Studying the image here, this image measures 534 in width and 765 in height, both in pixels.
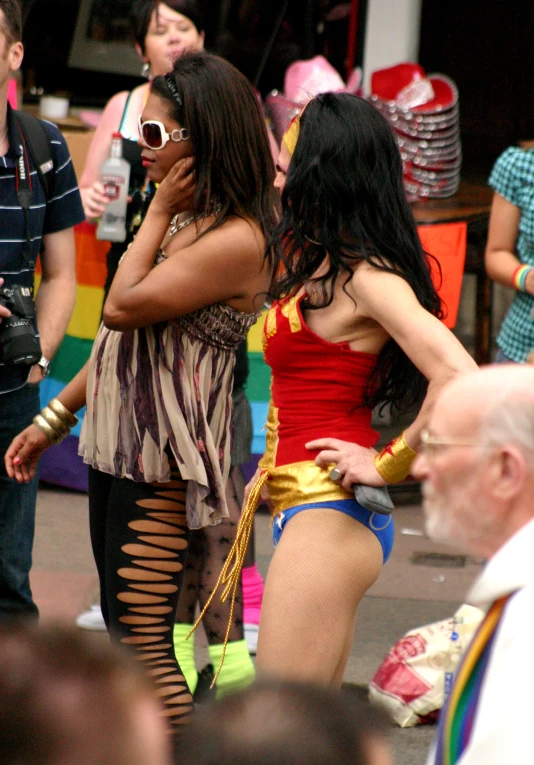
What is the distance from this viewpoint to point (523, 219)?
13.9 ft

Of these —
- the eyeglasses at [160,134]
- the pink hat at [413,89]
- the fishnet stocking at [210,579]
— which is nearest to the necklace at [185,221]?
the eyeglasses at [160,134]

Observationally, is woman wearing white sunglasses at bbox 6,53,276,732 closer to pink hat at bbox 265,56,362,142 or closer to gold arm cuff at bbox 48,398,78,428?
gold arm cuff at bbox 48,398,78,428

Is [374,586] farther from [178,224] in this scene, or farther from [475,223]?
[178,224]

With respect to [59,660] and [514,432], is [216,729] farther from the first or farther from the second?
[514,432]

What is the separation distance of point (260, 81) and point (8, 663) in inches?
303

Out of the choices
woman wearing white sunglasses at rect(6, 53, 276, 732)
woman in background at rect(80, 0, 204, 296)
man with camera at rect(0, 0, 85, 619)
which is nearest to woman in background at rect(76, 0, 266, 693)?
woman in background at rect(80, 0, 204, 296)

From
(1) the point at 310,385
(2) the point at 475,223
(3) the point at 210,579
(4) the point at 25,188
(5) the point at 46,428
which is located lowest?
(3) the point at 210,579

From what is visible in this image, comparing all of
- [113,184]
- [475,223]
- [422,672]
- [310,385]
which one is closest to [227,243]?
[310,385]

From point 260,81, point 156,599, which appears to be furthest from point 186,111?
point 260,81

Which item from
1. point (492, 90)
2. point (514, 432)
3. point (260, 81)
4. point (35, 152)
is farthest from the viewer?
point (492, 90)

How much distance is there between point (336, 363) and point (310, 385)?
8 centimetres

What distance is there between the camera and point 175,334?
9.27ft

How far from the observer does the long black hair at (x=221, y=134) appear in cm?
277

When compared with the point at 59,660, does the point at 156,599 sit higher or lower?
lower
